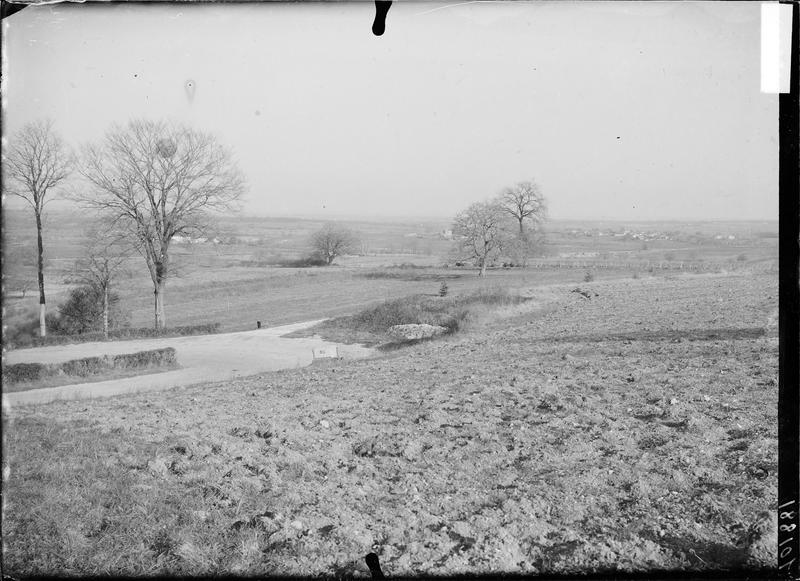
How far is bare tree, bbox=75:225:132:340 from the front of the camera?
366 centimetres

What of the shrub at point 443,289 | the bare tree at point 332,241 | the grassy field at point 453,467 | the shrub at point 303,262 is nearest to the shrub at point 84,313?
the grassy field at point 453,467

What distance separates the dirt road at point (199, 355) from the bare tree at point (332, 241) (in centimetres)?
142

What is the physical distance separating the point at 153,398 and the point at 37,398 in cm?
79

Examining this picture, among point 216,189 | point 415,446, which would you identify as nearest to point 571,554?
point 415,446

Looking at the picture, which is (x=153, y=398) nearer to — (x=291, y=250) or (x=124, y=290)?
(x=124, y=290)

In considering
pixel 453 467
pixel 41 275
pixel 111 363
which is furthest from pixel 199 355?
pixel 453 467

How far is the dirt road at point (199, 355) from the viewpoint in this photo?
4547 millimetres

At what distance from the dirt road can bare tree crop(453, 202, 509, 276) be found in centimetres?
208

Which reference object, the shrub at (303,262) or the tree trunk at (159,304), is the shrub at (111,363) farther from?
the shrub at (303,262)

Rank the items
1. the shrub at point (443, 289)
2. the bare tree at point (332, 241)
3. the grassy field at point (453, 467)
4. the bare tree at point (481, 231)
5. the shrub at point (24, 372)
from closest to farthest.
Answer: the grassy field at point (453, 467), the shrub at point (24, 372), the bare tree at point (481, 231), the bare tree at point (332, 241), the shrub at point (443, 289)

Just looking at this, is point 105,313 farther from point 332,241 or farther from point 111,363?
point 332,241

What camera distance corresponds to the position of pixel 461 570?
6.85 feet

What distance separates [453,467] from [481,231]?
1.93 metres

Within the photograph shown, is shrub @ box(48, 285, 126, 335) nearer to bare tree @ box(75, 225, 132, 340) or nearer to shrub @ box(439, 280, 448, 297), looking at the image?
bare tree @ box(75, 225, 132, 340)
